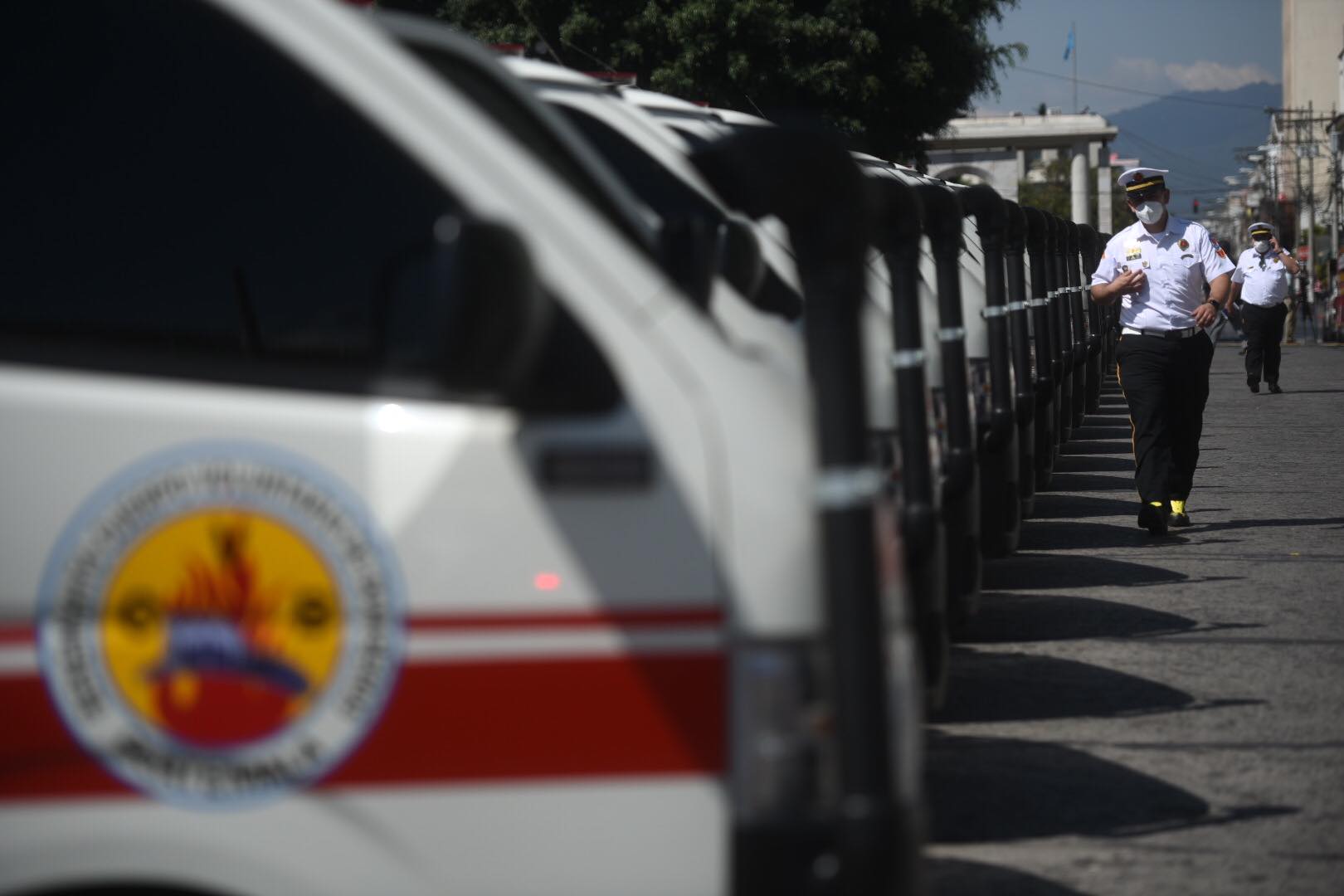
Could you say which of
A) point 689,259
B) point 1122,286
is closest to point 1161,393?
point 1122,286

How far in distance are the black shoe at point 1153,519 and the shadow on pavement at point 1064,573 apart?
2.58 ft

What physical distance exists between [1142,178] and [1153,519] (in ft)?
6.07

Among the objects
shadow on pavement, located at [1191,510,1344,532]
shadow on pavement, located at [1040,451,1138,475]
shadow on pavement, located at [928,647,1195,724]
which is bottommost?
shadow on pavement, located at [1040,451,1138,475]

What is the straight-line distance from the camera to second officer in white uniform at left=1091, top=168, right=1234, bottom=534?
10914 mm

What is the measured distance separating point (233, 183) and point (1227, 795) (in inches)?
144

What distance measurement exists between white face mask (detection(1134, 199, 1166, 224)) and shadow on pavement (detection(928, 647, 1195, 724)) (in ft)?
13.0

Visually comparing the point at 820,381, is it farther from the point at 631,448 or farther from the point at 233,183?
the point at 233,183

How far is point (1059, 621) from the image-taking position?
8.62 m

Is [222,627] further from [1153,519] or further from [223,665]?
[1153,519]

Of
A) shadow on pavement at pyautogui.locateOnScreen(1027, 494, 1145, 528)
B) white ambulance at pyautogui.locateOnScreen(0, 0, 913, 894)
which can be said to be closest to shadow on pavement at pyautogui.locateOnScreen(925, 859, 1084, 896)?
white ambulance at pyautogui.locateOnScreen(0, 0, 913, 894)

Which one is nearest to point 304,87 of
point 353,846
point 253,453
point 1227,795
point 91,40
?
point 91,40

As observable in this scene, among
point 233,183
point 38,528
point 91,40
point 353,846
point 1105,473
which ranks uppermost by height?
point 91,40

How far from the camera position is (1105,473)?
15.1 metres

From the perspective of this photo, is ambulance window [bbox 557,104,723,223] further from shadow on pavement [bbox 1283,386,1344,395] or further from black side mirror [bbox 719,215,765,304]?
shadow on pavement [bbox 1283,386,1344,395]
